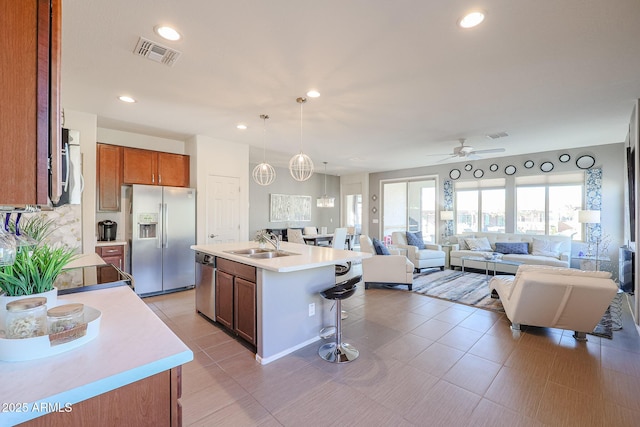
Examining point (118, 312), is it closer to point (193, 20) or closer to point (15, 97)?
point (15, 97)

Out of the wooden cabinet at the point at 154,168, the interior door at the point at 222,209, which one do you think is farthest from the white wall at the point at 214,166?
the wooden cabinet at the point at 154,168

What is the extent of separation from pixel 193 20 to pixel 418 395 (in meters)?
3.20

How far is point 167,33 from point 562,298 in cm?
431

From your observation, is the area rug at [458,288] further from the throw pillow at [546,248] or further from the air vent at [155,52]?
the air vent at [155,52]

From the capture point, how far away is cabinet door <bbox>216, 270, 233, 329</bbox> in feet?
10.2

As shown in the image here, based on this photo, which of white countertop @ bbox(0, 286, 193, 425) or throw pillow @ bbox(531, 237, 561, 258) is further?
throw pillow @ bbox(531, 237, 561, 258)

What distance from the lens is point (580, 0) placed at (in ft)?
5.89

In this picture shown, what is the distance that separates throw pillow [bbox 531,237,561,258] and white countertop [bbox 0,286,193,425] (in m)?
6.95

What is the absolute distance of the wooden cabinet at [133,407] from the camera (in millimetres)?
798

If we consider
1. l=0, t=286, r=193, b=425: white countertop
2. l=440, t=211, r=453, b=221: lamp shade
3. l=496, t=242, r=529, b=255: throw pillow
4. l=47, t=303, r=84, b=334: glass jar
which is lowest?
l=496, t=242, r=529, b=255: throw pillow

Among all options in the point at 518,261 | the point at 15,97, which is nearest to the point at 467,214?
the point at 518,261

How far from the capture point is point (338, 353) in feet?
8.80

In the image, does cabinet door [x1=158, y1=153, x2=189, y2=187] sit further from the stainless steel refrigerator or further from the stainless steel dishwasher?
the stainless steel dishwasher

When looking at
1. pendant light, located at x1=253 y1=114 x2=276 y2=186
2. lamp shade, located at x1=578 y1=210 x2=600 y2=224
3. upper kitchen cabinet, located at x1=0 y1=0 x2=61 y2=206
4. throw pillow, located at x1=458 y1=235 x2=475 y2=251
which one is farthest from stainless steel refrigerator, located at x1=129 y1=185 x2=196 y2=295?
lamp shade, located at x1=578 y1=210 x2=600 y2=224
